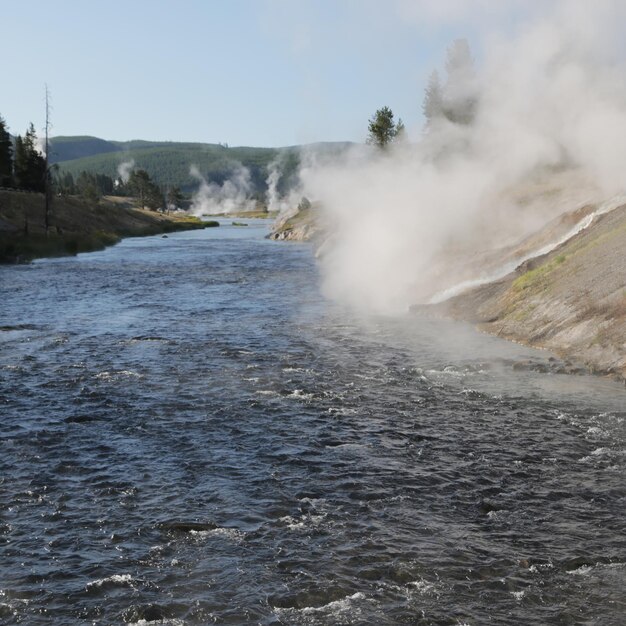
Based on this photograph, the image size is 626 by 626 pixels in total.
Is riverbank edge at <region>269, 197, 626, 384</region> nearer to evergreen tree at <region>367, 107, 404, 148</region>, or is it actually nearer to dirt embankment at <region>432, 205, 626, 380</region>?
dirt embankment at <region>432, 205, 626, 380</region>

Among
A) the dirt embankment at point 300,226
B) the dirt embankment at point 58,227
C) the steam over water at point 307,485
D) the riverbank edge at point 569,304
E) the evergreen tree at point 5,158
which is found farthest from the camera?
the dirt embankment at point 300,226

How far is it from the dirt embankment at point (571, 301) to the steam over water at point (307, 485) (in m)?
1.49

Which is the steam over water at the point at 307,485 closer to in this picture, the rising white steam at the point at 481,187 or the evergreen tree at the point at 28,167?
the rising white steam at the point at 481,187

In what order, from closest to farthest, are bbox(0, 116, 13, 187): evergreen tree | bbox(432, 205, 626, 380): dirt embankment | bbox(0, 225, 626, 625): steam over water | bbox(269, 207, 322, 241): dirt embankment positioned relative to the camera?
bbox(0, 225, 626, 625): steam over water
bbox(432, 205, 626, 380): dirt embankment
bbox(0, 116, 13, 187): evergreen tree
bbox(269, 207, 322, 241): dirt embankment

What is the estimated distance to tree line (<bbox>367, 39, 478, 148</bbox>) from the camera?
102000 mm

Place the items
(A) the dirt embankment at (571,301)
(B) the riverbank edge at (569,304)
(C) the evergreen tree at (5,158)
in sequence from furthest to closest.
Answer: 1. (C) the evergreen tree at (5,158)
2. (A) the dirt embankment at (571,301)
3. (B) the riverbank edge at (569,304)

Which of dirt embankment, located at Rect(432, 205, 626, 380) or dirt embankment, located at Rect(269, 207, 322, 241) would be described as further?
dirt embankment, located at Rect(269, 207, 322, 241)

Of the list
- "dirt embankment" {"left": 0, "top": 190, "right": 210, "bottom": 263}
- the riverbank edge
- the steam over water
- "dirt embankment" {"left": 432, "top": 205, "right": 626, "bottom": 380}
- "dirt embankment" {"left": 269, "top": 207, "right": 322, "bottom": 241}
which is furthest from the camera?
"dirt embankment" {"left": 269, "top": 207, "right": 322, "bottom": 241}

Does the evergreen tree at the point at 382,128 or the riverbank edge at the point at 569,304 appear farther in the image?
the evergreen tree at the point at 382,128

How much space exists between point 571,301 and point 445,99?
8660cm

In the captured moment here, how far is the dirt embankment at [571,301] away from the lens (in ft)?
78.7

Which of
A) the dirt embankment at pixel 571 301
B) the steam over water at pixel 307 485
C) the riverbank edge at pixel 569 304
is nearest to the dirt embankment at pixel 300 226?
the riverbank edge at pixel 569 304

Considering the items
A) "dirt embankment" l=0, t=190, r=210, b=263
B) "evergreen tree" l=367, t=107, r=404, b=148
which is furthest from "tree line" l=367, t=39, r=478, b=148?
"dirt embankment" l=0, t=190, r=210, b=263

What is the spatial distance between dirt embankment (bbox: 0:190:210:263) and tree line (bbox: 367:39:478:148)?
43458 millimetres
